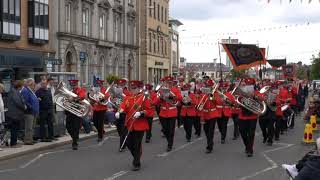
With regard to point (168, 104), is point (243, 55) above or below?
above

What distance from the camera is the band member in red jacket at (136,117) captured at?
11.8 m

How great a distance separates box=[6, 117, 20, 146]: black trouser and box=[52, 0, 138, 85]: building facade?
47.0 feet

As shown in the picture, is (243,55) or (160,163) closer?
(160,163)

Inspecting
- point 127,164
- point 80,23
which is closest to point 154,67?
point 80,23

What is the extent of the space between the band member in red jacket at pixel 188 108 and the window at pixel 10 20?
17.2 metres

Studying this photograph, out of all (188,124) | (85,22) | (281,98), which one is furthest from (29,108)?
(85,22)

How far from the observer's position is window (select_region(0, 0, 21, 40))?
1293 inches

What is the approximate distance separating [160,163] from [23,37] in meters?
24.8

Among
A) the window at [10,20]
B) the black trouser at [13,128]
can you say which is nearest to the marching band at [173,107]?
the black trouser at [13,128]

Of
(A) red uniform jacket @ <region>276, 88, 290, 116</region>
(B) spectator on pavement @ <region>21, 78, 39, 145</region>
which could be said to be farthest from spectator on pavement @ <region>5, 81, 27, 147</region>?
(A) red uniform jacket @ <region>276, 88, 290, 116</region>

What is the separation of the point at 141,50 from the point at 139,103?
157 feet

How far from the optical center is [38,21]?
36469 millimetres

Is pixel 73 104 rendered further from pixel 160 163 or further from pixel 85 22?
pixel 85 22

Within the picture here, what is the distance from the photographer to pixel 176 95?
611 inches
